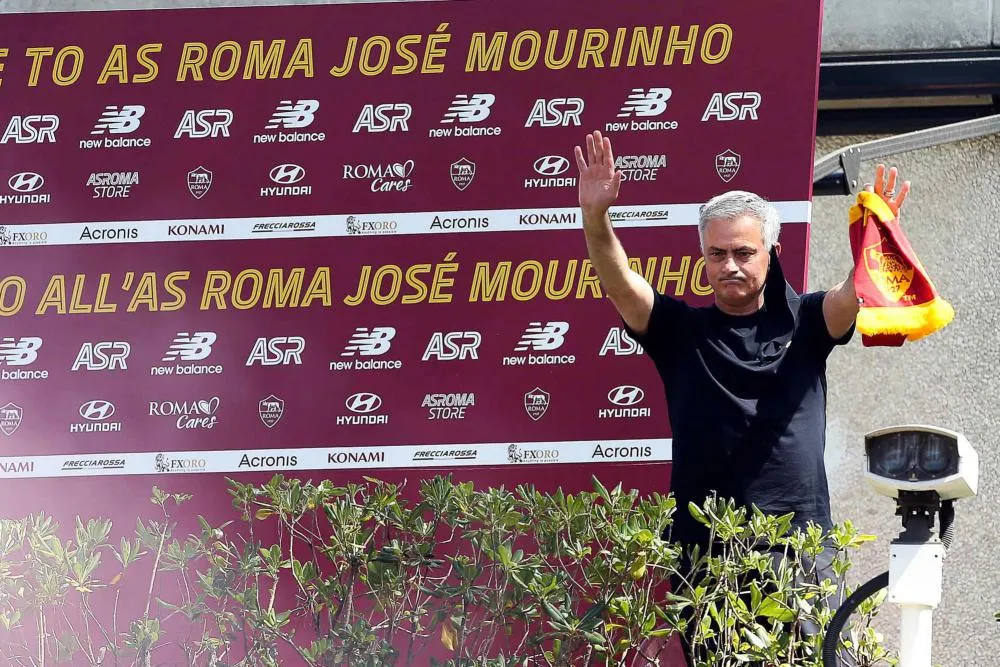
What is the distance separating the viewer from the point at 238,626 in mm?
3207

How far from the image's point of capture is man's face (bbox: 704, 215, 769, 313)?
363cm

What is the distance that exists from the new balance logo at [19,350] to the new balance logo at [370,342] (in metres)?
1.24

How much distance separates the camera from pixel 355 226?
528cm

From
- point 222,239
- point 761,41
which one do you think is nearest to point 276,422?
point 222,239

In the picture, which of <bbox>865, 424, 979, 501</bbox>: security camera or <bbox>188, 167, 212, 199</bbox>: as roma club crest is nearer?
<bbox>865, 424, 979, 501</bbox>: security camera

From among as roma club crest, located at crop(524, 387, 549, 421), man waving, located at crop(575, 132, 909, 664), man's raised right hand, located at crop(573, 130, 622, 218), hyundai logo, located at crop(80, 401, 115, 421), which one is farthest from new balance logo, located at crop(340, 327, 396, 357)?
man's raised right hand, located at crop(573, 130, 622, 218)

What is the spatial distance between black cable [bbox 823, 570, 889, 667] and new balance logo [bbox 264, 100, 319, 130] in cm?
330

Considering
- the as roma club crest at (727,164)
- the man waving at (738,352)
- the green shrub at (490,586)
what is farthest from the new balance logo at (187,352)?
the man waving at (738,352)

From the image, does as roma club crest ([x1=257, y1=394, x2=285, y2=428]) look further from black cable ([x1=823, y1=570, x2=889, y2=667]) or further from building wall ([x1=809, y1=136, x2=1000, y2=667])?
black cable ([x1=823, y1=570, x2=889, y2=667])

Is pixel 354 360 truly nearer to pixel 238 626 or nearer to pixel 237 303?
pixel 237 303

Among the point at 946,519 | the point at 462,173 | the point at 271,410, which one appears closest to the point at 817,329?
the point at 946,519

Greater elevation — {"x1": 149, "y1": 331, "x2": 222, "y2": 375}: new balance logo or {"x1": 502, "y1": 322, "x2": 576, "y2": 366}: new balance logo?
{"x1": 502, "y1": 322, "x2": 576, "y2": 366}: new balance logo

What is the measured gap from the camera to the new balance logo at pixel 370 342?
5.26 metres

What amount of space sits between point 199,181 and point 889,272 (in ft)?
9.60
